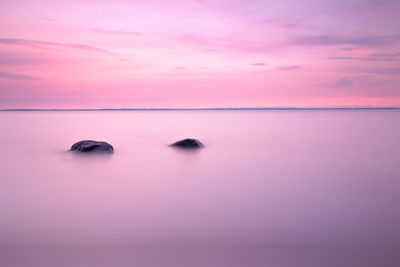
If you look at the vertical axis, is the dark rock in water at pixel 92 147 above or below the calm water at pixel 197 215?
above

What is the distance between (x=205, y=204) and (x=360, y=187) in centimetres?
595

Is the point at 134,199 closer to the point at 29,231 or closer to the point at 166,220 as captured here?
the point at 166,220

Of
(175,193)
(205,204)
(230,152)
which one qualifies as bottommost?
(205,204)

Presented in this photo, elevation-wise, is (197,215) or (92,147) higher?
(92,147)

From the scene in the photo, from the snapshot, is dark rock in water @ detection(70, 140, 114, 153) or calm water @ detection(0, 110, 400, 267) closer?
calm water @ detection(0, 110, 400, 267)

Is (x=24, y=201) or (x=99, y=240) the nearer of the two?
(x=99, y=240)

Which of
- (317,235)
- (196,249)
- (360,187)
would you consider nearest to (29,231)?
(196,249)

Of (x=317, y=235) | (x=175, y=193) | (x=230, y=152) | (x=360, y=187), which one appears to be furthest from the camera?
(x=230, y=152)

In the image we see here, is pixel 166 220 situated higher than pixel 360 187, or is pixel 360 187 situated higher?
pixel 360 187

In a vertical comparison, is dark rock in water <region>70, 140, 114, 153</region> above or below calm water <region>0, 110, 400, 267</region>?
above

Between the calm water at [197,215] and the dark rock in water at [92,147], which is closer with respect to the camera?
the calm water at [197,215]

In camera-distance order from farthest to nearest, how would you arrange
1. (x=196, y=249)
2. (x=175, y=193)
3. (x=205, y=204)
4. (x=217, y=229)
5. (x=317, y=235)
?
(x=175, y=193) → (x=205, y=204) → (x=217, y=229) → (x=317, y=235) → (x=196, y=249)

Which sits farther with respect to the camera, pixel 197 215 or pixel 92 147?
pixel 92 147

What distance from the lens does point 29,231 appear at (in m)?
6.20
